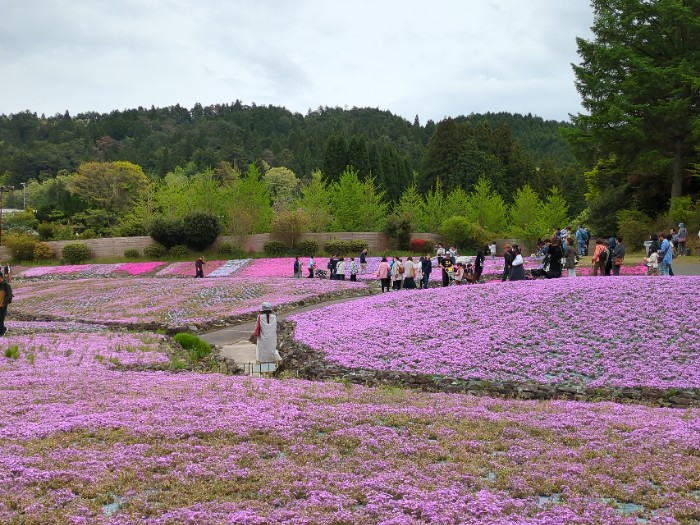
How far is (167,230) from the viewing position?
2229 inches

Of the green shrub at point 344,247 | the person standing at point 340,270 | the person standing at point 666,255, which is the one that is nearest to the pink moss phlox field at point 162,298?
the person standing at point 340,270

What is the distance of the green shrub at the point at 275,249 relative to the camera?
5678 cm

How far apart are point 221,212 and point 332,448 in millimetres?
58375

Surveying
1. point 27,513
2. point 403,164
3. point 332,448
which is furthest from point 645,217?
point 403,164

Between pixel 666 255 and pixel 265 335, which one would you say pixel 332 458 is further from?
pixel 666 255

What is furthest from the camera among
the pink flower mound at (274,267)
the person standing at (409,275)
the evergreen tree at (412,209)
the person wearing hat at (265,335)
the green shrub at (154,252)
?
the evergreen tree at (412,209)

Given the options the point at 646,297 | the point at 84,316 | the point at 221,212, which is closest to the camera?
the point at 646,297

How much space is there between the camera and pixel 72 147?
152875mm

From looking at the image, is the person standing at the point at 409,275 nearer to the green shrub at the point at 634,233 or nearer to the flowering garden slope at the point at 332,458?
the flowering garden slope at the point at 332,458

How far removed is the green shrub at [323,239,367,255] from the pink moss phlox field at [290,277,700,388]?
33.0 m

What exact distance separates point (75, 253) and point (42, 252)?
3280mm

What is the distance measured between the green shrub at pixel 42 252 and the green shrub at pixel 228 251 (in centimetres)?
1525

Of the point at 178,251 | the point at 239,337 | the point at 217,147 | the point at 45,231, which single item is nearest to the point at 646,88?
the point at 239,337

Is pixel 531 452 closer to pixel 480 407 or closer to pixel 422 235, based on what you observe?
pixel 480 407
